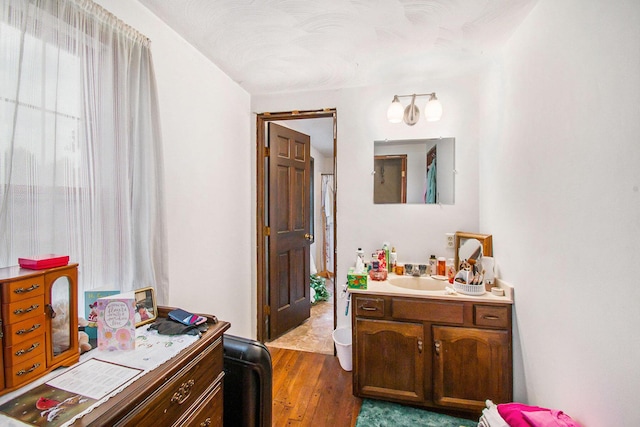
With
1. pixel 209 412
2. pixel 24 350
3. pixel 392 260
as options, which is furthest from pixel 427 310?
pixel 24 350

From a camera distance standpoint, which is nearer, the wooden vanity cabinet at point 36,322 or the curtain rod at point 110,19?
the wooden vanity cabinet at point 36,322

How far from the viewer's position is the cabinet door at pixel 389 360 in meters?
1.85

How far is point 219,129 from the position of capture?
217 cm

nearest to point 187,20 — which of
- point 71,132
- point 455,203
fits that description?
point 71,132

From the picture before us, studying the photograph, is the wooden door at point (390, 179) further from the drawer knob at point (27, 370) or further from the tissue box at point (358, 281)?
the drawer knob at point (27, 370)

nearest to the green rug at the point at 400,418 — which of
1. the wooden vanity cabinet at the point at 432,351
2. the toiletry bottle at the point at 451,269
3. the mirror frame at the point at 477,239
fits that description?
the wooden vanity cabinet at the point at 432,351

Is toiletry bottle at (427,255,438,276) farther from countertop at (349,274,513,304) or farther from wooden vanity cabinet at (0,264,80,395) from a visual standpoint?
wooden vanity cabinet at (0,264,80,395)

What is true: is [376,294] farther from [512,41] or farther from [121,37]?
[121,37]

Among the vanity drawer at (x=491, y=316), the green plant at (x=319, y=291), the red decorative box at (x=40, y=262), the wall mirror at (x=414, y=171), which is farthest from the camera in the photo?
the green plant at (x=319, y=291)

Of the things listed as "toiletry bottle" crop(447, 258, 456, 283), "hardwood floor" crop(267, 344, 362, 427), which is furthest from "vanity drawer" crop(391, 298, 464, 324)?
"hardwood floor" crop(267, 344, 362, 427)

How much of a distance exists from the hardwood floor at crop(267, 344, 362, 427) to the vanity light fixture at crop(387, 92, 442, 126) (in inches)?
84.1

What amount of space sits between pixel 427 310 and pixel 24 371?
1877 mm

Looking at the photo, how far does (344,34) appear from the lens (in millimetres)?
1698

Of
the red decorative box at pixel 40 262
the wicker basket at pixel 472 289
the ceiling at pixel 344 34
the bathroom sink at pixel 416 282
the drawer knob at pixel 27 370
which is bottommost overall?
the bathroom sink at pixel 416 282
